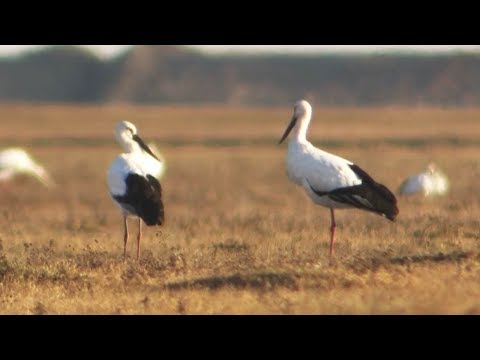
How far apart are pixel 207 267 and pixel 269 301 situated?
1741 millimetres

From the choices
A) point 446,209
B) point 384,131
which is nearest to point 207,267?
point 446,209

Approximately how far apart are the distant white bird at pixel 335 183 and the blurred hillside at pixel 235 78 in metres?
98.6

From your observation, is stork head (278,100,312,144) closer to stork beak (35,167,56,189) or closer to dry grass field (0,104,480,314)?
dry grass field (0,104,480,314)

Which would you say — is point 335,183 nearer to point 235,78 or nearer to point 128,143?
point 128,143

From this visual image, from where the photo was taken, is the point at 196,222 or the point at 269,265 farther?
the point at 196,222

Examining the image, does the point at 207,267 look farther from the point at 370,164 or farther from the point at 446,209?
the point at 370,164

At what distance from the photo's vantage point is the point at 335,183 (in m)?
11.8

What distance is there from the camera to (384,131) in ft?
164

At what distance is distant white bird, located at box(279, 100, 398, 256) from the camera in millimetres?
11508

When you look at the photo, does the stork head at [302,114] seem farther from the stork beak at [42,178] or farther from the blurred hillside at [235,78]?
the blurred hillside at [235,78]

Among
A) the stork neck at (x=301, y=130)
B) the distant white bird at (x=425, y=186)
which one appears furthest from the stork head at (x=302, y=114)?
the distant white bird at (x=425, y=186)

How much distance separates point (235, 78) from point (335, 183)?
396 ft

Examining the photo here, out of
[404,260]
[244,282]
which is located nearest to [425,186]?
[404,260]

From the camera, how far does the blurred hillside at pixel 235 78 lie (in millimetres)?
118875
